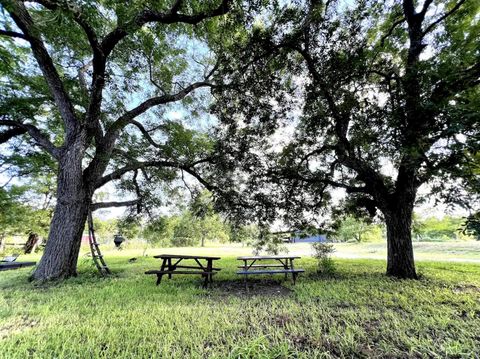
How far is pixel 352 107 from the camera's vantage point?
222 inches

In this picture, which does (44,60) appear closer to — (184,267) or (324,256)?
(184,267)

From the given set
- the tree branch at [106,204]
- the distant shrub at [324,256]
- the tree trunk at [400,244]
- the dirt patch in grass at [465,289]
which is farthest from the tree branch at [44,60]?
the dirt patch in grass at [465,289]

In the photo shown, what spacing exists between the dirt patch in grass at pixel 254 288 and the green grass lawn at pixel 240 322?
67 mm

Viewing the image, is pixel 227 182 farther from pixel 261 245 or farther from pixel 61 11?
pixel 61 11

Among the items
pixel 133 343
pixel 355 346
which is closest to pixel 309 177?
pixel 355 346

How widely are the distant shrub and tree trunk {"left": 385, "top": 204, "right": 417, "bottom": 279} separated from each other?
1.60 m

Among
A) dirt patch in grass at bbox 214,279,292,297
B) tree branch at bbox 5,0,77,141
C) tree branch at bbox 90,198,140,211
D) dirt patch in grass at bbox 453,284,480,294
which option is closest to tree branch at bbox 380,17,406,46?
dirt patch in grass at bbox 453,284,480,294

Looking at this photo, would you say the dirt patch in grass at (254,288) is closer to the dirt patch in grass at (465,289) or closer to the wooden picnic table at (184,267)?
the wooden picnic table at (184,267)

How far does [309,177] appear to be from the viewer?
773 centimetres

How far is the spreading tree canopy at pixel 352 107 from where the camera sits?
395cm

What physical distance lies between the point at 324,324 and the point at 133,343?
2.22m

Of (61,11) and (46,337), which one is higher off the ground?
(61,11)

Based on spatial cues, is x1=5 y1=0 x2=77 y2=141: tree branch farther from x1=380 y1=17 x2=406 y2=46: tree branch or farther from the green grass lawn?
x1=380 y1=17 x2=406 y2=46: tree branch

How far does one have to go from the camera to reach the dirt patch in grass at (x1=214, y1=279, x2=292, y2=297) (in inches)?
191
